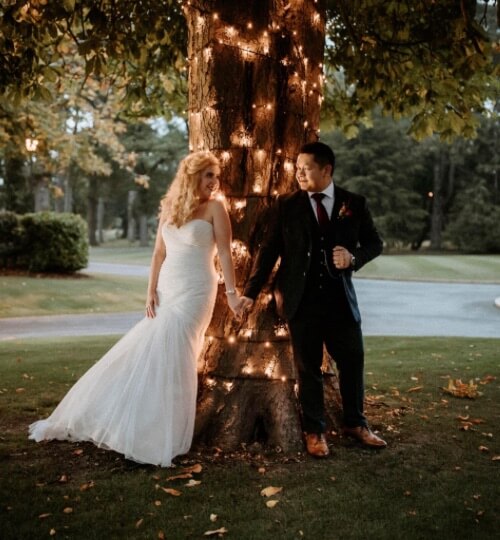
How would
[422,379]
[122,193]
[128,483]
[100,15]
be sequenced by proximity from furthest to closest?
[122,193] → [422,379] → [100,15] → [128,483]

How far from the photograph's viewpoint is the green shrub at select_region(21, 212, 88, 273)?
21.3 m

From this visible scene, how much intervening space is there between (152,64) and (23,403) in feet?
17.1

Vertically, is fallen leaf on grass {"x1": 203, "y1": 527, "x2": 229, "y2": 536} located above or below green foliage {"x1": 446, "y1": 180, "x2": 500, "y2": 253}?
below

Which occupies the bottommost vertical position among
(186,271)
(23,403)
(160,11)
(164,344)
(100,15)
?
(23,403)

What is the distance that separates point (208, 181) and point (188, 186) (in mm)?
158

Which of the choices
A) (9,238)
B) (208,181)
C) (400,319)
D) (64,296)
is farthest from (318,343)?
(9,238)

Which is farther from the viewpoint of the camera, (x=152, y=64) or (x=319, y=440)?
(x=152, y=64)

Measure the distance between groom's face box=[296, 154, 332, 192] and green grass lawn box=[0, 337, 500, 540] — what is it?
1969mm

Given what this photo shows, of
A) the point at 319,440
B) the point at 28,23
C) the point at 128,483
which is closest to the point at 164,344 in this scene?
the point at 128,483

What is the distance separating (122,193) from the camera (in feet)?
216

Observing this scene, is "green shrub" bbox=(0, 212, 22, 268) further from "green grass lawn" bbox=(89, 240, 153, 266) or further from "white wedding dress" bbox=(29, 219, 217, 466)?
"white wedding dress" bbox=(29, 219, 217, 466)

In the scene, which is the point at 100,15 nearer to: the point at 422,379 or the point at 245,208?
the point at 245,208

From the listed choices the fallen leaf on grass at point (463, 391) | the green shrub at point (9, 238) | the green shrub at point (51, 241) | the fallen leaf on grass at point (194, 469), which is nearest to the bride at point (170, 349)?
the fallen leaf on grass at point (194, 469)

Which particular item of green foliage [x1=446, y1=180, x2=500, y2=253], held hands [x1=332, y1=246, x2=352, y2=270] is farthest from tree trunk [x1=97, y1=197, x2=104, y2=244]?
held hands [x1=332, y1=246, x2=352, y2=270]
